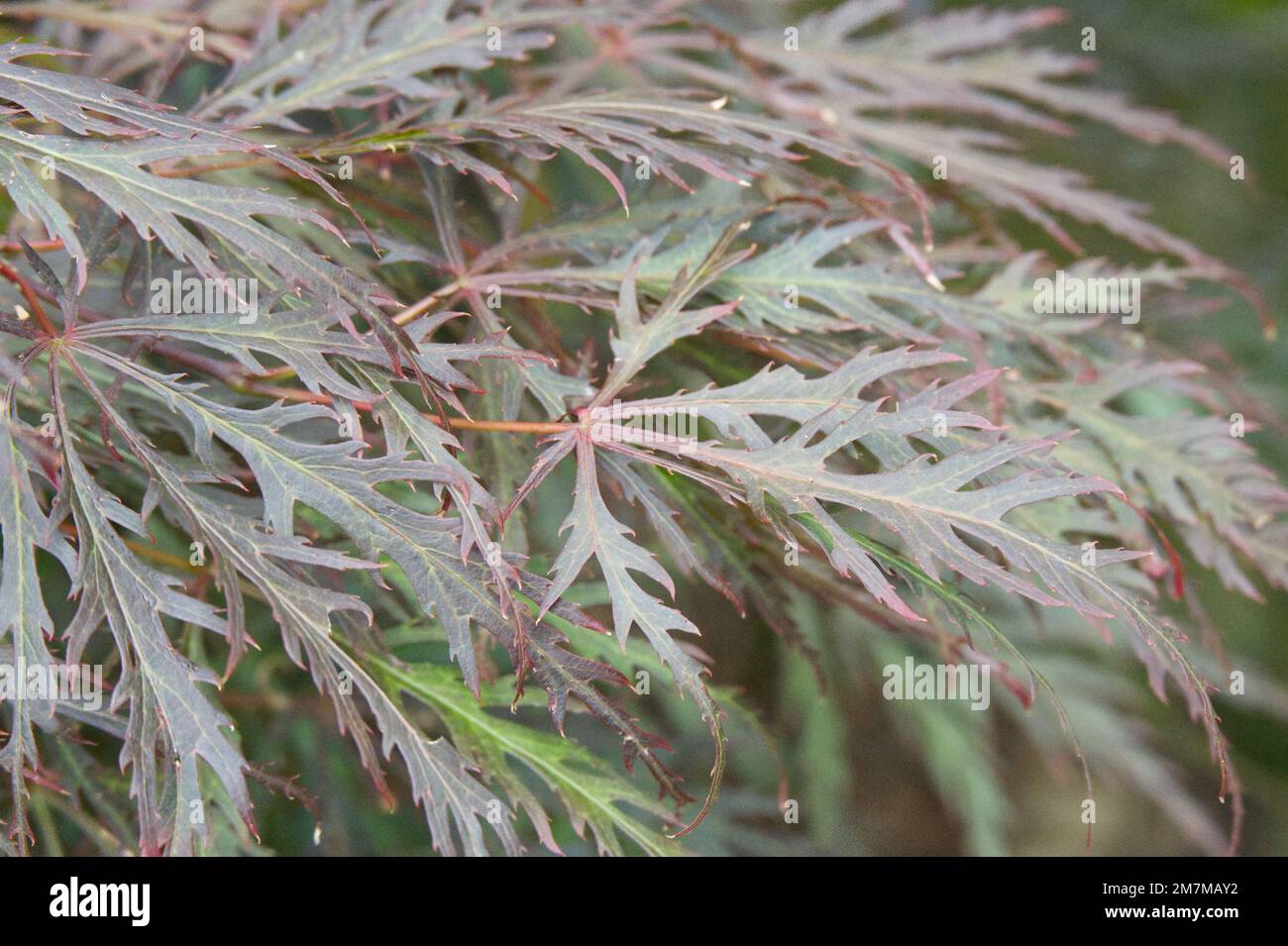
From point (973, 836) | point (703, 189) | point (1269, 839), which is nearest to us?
point (703, 189)

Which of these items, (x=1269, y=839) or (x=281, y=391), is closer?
(x=281, y=391)

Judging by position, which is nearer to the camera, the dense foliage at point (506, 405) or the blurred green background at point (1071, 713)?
the dense foliage at point (506, 405)

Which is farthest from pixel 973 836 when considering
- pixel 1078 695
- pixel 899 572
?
pixel 899 572

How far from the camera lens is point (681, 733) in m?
1.33

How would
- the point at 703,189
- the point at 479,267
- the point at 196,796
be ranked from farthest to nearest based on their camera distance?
the point at 703,189 → the point at 479,267 → the point at 196,796

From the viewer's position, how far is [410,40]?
714 millimetres

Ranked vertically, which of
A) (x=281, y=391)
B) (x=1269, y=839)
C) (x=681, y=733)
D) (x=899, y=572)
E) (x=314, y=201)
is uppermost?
(x=314, y=201)

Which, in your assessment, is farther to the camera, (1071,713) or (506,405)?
(1071,713)

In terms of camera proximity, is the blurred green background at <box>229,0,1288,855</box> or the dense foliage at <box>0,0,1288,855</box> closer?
the dense foliage at <box>0,0,1288,855</box>

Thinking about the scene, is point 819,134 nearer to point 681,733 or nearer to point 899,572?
point 899,572

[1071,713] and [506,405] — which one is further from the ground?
[506,405]
